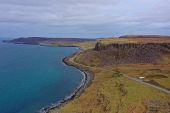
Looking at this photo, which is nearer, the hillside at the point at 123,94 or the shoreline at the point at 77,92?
the hillside at the point at 123,94

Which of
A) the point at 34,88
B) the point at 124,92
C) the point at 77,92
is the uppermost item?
the point at 124,92

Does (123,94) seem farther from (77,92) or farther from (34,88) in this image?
(34,88)

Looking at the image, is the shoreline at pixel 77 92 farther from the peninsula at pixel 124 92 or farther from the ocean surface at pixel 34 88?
the ocean surface at pixel 34 88

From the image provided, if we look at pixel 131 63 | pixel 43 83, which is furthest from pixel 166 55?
pixel 43 83

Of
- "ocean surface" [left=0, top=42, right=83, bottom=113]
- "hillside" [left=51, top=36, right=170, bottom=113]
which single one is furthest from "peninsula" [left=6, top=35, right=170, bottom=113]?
"ocean surface" [left=0, top=42, right=83, bottom=113]

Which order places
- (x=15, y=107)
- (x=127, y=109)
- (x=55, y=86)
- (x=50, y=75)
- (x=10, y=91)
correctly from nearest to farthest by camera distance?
(x=127, y=109) → (x=15, y=107) → (x=10, y=91) → (x=55, y=86) → (x=50, y=75)

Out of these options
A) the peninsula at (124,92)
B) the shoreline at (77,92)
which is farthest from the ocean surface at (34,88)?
the peninsula at (124,92)

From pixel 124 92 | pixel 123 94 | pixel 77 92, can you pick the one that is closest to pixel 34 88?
pixel 77 92

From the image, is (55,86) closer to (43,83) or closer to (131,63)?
(43,83)

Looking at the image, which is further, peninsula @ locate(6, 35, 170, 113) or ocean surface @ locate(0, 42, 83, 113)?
ocean surface @ locate(0, 42, 83, 113)

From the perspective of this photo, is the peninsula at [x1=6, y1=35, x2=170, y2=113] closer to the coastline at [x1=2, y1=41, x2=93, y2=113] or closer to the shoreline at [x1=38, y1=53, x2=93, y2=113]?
the coastline at [x1=2, y1=41, x2=93, y2=113]

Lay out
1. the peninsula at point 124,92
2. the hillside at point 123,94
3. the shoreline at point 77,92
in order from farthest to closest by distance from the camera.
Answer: the shoreline at point 77,92, the peninsula at point 124,92, the hillside at point 123,94
